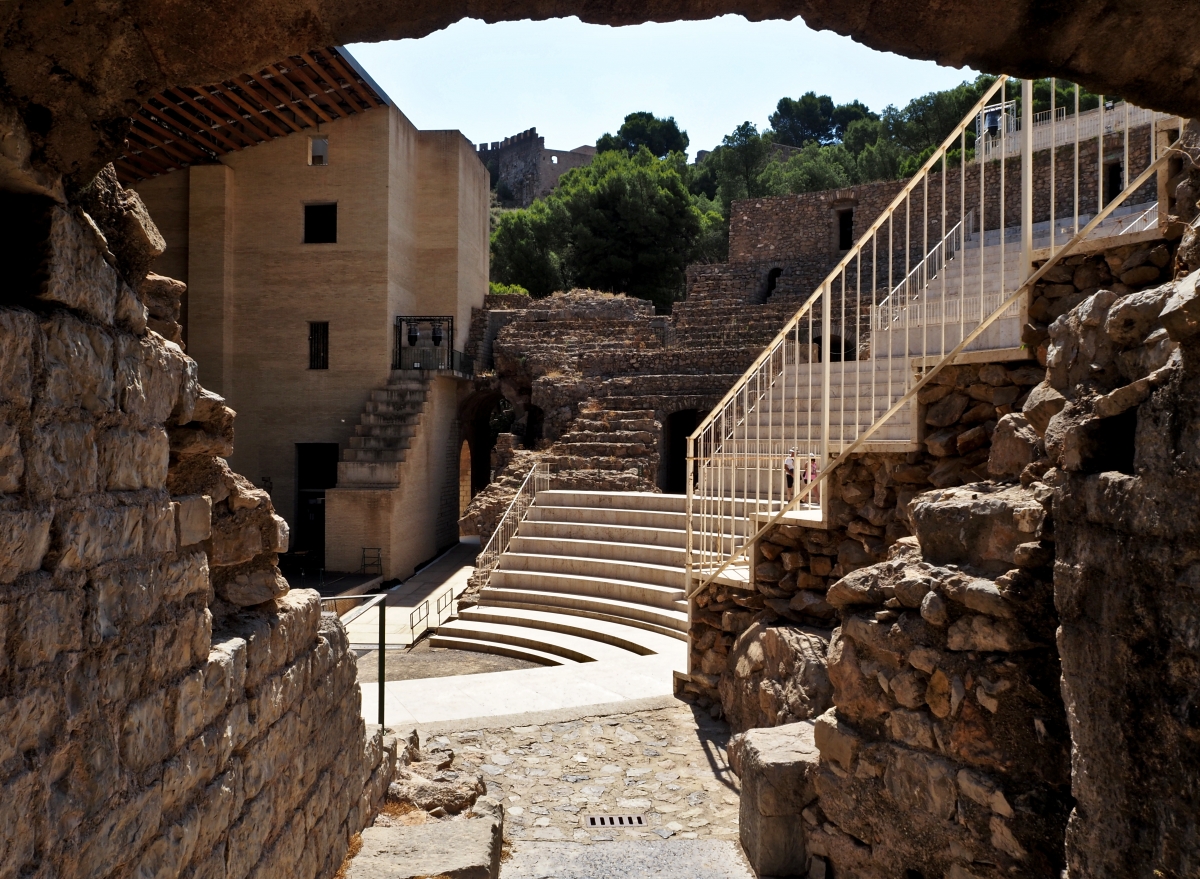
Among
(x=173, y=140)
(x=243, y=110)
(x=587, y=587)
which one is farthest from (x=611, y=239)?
(x=587, y=587)

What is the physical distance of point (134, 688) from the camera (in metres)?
2.28

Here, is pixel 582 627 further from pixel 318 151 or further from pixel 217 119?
pixel 318 151

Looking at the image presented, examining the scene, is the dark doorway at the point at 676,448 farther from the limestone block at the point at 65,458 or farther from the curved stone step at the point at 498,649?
the limestone block at the point at 65,458

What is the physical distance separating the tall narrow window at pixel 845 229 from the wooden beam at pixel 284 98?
17.8 meters

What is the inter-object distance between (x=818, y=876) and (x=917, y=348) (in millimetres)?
5498

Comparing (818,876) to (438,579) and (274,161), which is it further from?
(274,161)

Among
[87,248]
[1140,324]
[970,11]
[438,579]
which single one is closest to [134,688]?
[87,248]

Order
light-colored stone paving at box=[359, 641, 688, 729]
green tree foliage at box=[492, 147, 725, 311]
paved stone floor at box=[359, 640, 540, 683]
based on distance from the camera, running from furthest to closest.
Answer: green tree foliage at box=[492, 147, 725, 311]
paved stone floor at box=[359, 640, 540, 683]
light-colored stone paving at box=[359, 641, 688, 729]

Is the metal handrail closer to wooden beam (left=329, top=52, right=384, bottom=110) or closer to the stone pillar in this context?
wooden beam (left=329, top=52, right=384, bottom=110)

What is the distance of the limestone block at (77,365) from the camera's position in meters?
2.01

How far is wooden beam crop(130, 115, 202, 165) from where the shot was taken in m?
15.3

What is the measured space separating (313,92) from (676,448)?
32.8 feet

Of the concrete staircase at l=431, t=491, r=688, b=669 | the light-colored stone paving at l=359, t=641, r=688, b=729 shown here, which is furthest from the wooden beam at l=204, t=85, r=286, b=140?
the light-colored stone paving at l=359, t=641, r=688, b=729

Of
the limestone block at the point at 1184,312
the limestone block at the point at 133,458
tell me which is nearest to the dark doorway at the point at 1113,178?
the limestone block at the point at 1184,312
